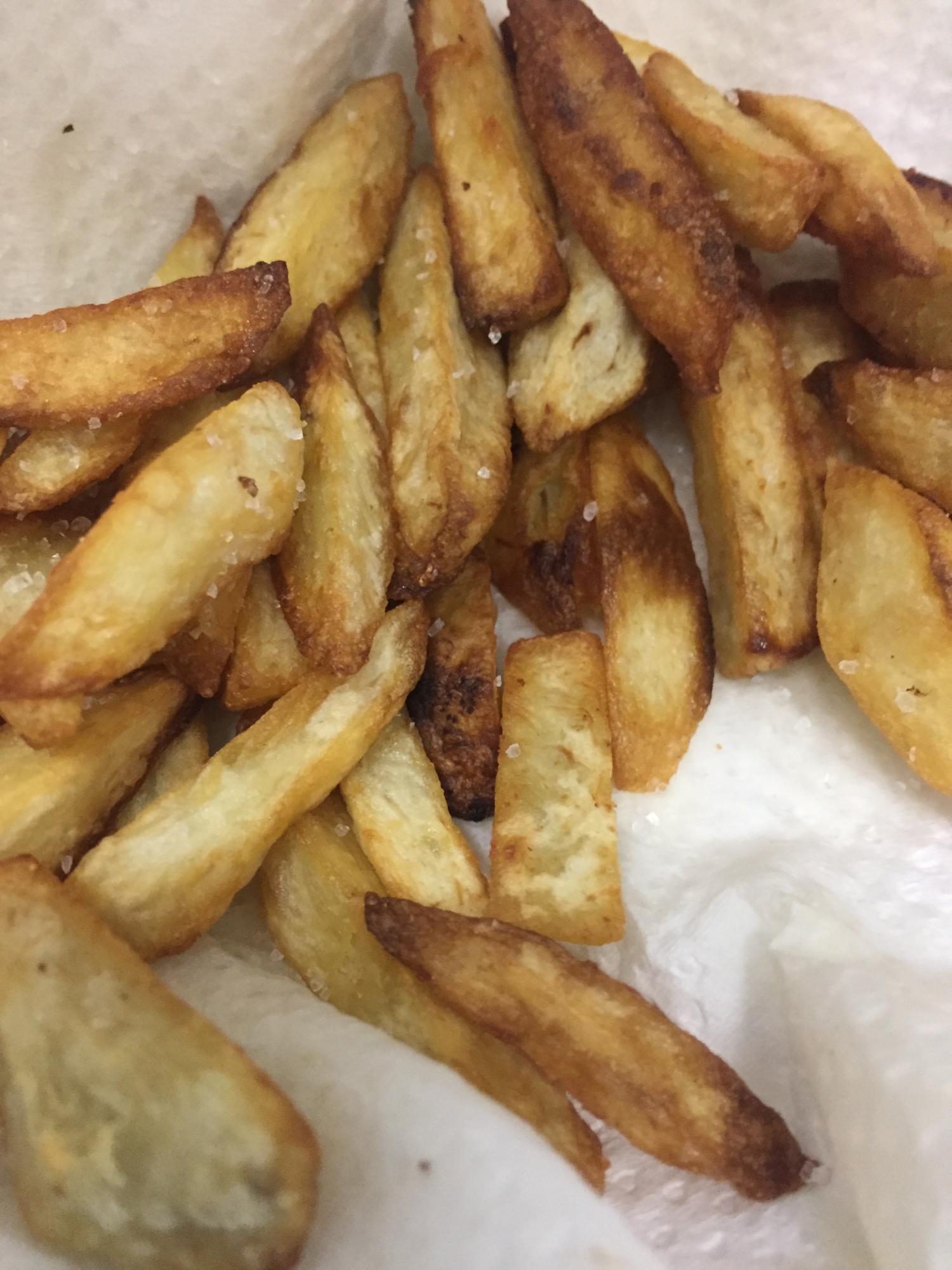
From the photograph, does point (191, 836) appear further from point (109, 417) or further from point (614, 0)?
point (614, 0)

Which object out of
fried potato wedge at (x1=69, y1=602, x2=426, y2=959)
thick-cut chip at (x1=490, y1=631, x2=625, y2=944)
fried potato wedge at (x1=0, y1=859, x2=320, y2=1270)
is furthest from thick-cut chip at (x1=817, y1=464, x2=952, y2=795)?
fried potato wedge at (x1=0, y1=859, x2=320, y2=1270)

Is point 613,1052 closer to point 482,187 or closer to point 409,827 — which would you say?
point 409,827

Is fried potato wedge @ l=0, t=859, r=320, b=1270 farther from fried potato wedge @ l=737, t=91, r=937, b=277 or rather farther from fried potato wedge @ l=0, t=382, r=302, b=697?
fried potato wedge @ l=737, t=91, r=937, b=277

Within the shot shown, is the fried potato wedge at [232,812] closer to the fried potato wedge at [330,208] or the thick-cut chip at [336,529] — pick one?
the thick-cut chip at [336,529]

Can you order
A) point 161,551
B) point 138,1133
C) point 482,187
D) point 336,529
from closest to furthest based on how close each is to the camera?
point 138,1133
point 161,551
point 336,529
point 482,187

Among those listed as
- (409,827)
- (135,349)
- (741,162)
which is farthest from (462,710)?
(741,162)

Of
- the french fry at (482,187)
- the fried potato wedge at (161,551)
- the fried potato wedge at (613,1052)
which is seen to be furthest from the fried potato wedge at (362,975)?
the french fry at (482,187)
